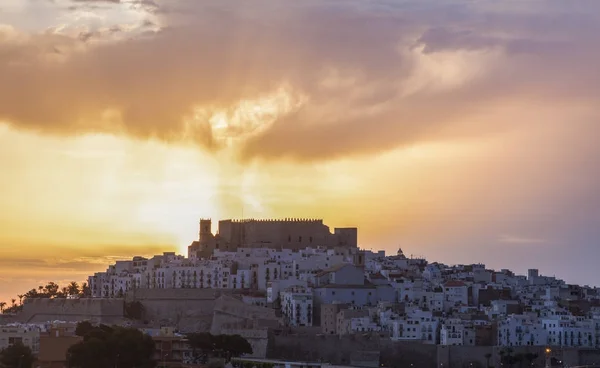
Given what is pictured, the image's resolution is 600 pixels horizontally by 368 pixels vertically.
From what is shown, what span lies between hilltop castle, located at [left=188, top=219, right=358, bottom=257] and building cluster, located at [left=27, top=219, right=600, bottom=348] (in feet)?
0.19

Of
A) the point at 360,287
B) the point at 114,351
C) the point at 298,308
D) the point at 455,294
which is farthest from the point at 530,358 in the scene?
the point at 114,351

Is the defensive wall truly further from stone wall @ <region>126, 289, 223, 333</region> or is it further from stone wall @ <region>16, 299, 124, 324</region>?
stone wall @ <region>16, 299, 124, 324</region>

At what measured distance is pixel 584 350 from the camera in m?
67.0

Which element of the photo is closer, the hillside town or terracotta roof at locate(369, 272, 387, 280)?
the hillside town

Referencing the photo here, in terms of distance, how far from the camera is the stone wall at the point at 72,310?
7456 centimetres

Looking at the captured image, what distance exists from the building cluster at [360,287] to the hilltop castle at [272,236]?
57 mm

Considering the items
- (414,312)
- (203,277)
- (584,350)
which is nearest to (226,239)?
(203,277)

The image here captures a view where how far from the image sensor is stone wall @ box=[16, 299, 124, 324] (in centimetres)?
7456

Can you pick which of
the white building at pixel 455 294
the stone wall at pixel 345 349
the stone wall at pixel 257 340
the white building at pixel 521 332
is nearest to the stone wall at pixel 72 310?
the stone wall at pixel 257 340

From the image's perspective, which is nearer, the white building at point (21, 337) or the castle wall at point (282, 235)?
the white building at point (21, 337)

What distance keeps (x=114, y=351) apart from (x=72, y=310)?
1897cm

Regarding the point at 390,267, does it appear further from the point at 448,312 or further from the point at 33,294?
the point at 33,294

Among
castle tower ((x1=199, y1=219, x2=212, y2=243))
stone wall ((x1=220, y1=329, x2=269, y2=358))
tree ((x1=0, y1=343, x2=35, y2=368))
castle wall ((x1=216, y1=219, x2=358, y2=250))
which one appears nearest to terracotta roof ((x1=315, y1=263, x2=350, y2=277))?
stone wall ((x1=220, y1=329, x2=269, y2=358))

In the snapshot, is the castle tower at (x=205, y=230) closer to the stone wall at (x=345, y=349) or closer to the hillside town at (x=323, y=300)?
the hillside town at (x=323, y=300)
